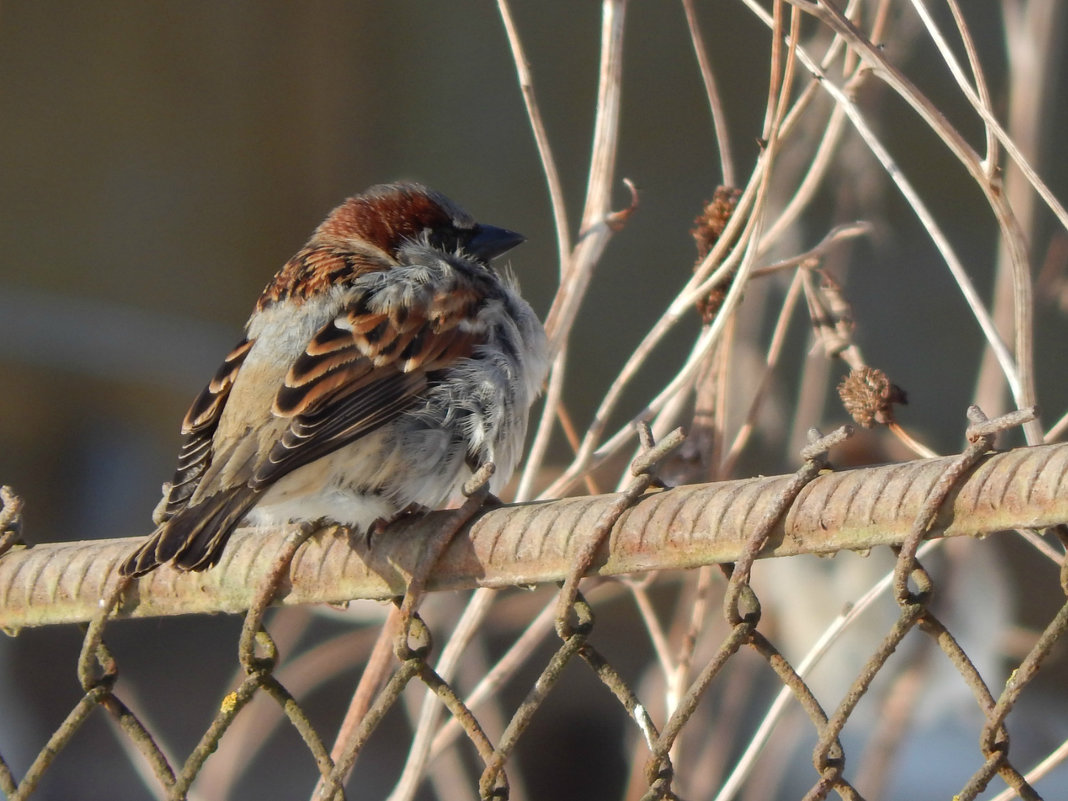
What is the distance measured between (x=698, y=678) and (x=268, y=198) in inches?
234

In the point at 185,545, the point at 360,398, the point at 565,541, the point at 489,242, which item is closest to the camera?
the point at 565,541

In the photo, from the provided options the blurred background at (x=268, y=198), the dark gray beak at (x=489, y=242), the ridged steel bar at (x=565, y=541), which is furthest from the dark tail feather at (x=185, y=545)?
the blurred background at (x=268, y=198)

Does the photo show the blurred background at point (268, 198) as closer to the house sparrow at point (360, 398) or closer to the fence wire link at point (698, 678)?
the house sparrow at point (360, 398)

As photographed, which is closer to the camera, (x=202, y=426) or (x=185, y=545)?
(x=185, y=545)

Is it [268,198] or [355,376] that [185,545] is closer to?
[355,376]

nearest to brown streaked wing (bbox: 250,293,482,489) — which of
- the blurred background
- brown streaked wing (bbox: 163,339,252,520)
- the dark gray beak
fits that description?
brown streaked wing (bbox: 163,339,252,520)

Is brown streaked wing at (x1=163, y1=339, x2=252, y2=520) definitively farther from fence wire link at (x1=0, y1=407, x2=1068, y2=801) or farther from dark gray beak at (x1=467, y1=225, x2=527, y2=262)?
dark gray beak at (x1=467, y1=225, x2=527, y2=262)

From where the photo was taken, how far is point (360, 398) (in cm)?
203

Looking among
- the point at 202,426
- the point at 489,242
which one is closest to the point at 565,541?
the point at 202,426

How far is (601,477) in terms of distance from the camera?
8.87 feet

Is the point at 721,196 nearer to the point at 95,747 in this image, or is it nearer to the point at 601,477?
the point at 601,477

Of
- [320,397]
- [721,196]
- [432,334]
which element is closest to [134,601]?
[320,397]

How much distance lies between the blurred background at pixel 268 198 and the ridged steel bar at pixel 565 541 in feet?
10.9

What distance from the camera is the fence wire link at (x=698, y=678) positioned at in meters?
1.01
